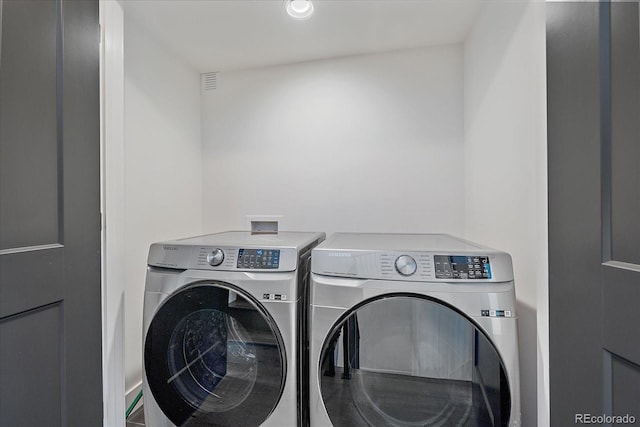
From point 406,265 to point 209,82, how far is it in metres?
2.01

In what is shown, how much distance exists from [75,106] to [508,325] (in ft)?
4.80

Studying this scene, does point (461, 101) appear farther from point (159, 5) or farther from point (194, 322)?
point (194, 322)

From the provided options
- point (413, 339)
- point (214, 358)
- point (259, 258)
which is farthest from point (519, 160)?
point (214, 358)

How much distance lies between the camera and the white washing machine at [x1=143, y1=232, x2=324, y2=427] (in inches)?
42.3

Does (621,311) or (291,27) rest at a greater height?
(291,27)

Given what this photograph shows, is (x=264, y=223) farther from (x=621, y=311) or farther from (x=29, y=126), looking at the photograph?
(x=621, y=311)

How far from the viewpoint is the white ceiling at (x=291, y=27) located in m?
1.45

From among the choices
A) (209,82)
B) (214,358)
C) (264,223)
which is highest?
(209,82)

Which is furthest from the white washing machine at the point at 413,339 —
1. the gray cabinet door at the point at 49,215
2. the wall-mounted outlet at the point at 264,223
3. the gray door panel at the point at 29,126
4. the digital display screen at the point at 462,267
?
the wall-mounted outlet at the point at 264,223

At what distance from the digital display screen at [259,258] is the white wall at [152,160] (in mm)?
750

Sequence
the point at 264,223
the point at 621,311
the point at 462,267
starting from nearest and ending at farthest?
the point at 621,311 → the point at 462,267 → the point at 264,223

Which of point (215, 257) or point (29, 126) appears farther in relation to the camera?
Result: point (215, 257)

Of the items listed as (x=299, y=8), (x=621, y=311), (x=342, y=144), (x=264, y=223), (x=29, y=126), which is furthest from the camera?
(x=264, y=223)

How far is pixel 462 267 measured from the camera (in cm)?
97
